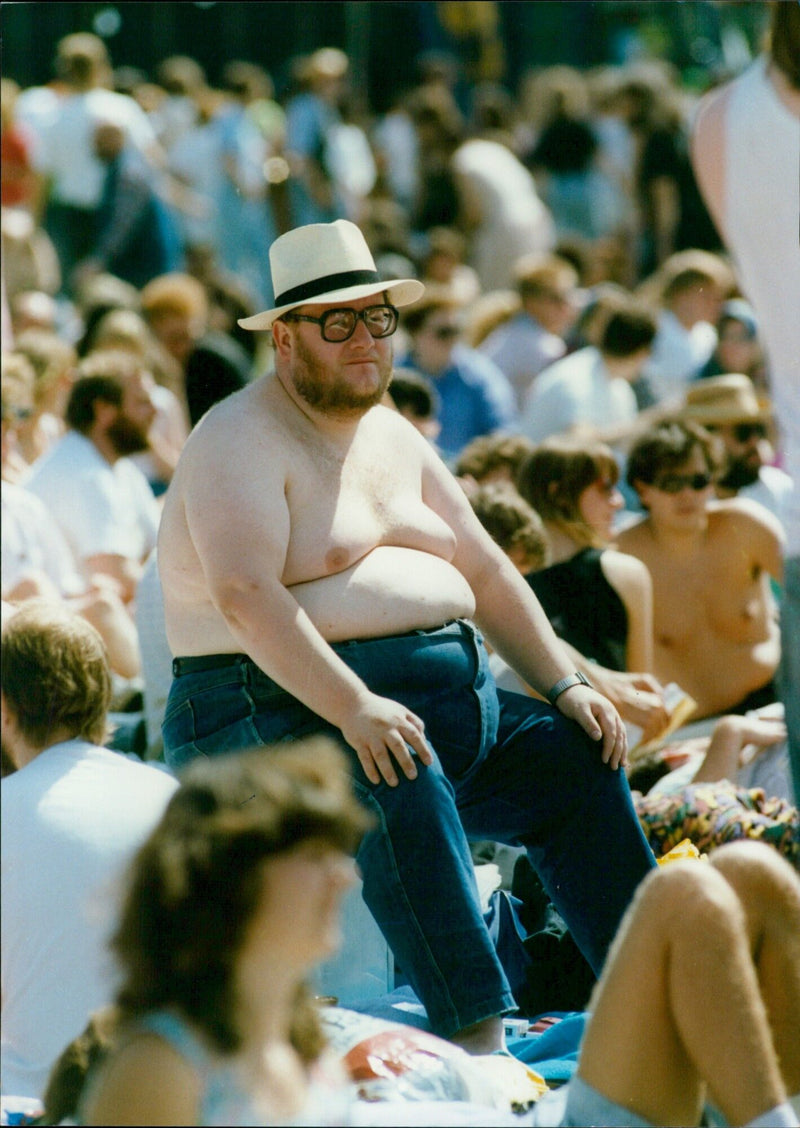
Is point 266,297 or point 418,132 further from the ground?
point 418,132

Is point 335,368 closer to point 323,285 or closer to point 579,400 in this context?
point 323,285

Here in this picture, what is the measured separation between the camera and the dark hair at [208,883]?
2051mm

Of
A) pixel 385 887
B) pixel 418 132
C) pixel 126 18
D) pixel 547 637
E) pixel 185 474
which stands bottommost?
pixel 385 887

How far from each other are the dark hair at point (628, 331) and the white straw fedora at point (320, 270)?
15.0 ft

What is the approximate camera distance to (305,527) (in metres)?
3.27

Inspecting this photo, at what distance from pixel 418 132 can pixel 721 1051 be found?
38.4ft

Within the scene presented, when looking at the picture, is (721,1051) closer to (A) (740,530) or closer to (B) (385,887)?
(B) (385,887)

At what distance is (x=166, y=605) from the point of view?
3434 mm

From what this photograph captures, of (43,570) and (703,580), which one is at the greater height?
(43,570)

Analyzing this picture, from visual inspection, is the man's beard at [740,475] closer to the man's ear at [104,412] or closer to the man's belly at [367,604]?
the man's ear at [104,412]

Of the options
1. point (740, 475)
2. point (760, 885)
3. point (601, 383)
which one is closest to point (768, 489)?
point (740, 475)

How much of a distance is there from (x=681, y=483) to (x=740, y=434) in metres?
1.41

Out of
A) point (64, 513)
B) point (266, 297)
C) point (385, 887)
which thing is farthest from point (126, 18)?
point (385, 887)

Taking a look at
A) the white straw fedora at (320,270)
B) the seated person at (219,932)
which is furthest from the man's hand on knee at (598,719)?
the seated person at (219,932)
